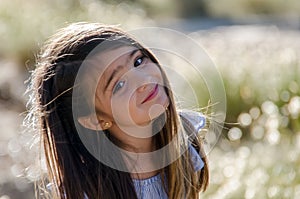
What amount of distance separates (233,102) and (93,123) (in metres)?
3.73

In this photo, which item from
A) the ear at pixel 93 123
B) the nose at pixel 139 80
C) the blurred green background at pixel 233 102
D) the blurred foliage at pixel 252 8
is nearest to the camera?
the nose at pixel 139 80

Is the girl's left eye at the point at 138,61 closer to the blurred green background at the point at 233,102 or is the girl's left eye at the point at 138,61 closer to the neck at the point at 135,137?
the neck at the point at 135,137

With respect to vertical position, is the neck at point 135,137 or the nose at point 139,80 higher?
the nose at point 139,80

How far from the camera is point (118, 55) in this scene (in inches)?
Answer: 96.9

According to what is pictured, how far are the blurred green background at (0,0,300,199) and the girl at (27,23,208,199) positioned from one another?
0.22 metres

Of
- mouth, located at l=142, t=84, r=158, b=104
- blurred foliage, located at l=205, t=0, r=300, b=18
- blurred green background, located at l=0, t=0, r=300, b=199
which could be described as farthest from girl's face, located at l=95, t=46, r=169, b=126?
blurred foliage, located at l=205, t=0, r=300, b=18

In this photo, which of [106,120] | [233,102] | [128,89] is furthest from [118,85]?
[233,102]

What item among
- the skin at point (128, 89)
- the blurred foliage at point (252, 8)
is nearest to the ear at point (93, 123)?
the skin at point (128, 89)

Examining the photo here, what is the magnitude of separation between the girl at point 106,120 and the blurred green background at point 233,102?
0.22 m

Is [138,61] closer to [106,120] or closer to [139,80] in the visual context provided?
[139,80]

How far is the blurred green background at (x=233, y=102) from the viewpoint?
13.8ft

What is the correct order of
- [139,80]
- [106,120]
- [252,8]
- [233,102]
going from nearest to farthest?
1. [139,80]
2. [106,120]
3. [233,102]
4. [252,8]

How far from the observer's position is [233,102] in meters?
6.20

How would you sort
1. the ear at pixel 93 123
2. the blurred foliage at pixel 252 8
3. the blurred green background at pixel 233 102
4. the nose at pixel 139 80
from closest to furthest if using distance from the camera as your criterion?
1. the nose at pixel 139 80
2. the ear at pixel 93 123
3. the blurred green background at pixel 233 102
4. the blurred foliage at pixel 252 8
